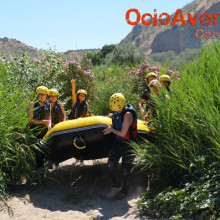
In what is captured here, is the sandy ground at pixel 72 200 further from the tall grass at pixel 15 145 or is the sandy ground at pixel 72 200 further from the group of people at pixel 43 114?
the group of people at pixel 43 114

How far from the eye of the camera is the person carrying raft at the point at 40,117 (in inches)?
201

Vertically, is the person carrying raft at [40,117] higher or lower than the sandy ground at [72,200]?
higher

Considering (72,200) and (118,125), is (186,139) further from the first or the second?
(72,200)

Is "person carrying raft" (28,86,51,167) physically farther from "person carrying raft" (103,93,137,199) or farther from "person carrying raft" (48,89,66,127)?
"person carrying raft" (103,93,137,199)

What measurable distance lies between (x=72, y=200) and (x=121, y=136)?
1247 mm

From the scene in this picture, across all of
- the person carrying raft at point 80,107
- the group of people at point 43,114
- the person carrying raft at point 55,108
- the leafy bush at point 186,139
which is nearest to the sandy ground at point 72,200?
the leafy bush at point 186,139

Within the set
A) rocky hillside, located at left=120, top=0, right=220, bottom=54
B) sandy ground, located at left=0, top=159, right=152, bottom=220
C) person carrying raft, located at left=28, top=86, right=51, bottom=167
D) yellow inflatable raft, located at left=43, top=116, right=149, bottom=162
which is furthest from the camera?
rocky hillside, located at left=120, top=0, right=220, bottom=54

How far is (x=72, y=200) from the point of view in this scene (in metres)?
4.64

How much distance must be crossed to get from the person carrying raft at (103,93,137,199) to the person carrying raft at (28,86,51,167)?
119 centimetres

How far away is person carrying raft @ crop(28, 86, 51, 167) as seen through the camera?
511 centimetres

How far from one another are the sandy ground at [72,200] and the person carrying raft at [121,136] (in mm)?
182

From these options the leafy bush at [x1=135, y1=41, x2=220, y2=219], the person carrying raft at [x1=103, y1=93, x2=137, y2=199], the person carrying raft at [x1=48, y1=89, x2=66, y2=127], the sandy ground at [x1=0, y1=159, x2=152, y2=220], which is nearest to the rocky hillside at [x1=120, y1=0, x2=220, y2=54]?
the person carrying raft at [x1=48, y1=89, x2=66, y2=127]

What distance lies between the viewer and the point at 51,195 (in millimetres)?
4809

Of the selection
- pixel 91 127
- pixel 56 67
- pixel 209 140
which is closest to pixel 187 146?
pixel 209 140
